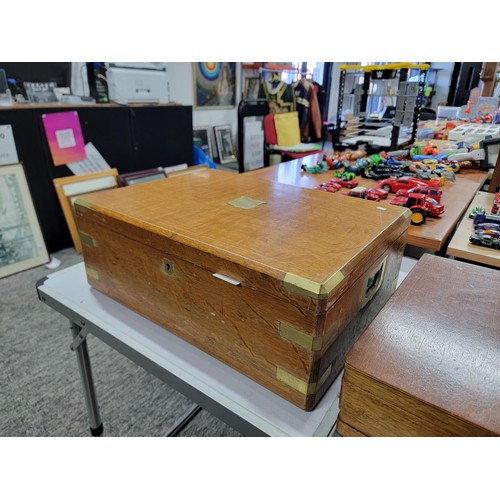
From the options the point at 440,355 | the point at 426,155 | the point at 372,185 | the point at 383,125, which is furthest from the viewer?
the point at 383,125

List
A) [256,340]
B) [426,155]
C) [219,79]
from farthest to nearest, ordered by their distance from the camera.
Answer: [219,79] < [426,155] < [256,340]

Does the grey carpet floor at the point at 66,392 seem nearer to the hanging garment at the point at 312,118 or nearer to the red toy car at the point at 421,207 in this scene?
the red toy car at the point at 421,207

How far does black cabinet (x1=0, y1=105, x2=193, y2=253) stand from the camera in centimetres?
217

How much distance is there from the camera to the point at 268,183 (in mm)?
943

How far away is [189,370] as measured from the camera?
63cm

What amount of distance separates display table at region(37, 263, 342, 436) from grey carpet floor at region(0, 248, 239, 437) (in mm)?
499

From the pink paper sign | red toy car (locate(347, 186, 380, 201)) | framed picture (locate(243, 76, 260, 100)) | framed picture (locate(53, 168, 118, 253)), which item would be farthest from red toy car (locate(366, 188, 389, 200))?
framed picture (locate(243, 76, 260, 100))

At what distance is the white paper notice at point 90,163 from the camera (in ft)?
8.03

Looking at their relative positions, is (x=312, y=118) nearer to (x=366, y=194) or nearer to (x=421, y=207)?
(x=366, y=194)

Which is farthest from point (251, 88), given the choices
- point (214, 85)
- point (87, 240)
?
point (87, 240)

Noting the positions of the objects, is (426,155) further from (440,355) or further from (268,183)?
(440,355)

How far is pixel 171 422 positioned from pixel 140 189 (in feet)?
2.74

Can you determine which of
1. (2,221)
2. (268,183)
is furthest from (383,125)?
(2,221)

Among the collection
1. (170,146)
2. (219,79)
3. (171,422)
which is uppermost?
(219,79)
